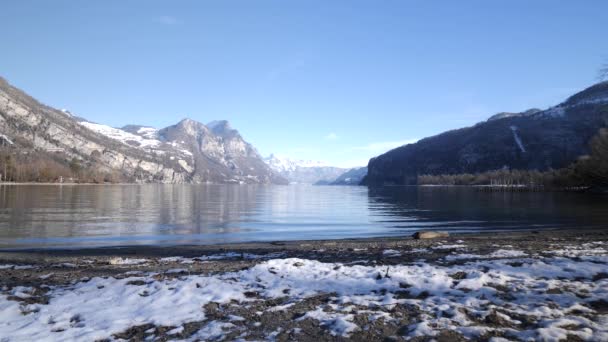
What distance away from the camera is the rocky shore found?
374 inches

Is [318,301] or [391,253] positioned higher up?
[318,301]

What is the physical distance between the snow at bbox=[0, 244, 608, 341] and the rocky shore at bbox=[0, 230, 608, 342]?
0.04 metres

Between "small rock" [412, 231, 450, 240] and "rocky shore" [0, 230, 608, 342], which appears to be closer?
"rocky shore" [0, 230, 608, 342]

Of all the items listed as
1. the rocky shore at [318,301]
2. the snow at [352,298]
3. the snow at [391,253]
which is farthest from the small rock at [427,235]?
the snow at [352,298]

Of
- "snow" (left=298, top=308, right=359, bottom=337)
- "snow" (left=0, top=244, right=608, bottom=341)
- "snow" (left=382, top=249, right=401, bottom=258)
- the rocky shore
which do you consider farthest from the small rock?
"snow" (left=298, top=308, right=359, bottom=337)

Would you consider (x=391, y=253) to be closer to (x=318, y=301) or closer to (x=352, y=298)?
(x=352, y=298)

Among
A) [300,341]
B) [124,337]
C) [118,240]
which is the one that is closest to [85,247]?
[118,240]

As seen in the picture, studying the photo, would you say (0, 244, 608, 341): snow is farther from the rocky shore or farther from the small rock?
the small rock

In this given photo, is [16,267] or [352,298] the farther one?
[16,267]

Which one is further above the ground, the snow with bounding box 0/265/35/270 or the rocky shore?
the rocky shore

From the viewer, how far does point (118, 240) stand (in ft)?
117

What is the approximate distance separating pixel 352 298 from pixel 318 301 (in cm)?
106

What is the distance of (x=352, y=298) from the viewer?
12141mm

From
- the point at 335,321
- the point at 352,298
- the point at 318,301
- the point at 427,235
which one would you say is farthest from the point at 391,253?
the point at 335,321
